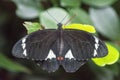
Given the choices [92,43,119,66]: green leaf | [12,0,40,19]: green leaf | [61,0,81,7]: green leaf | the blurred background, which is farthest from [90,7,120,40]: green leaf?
[92,43,119,66]: green leaf

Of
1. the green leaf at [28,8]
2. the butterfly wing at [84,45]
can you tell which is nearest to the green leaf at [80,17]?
the green leaf at [28,8]

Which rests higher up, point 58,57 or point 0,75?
point 58,57

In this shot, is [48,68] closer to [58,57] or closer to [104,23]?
[58,57]

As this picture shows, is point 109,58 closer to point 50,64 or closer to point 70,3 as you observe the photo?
point 50,64


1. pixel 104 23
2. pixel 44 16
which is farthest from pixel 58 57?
pixel 104 23

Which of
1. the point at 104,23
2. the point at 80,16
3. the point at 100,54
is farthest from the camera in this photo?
the point at 104,23

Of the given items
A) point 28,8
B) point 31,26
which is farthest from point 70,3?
point 31,26

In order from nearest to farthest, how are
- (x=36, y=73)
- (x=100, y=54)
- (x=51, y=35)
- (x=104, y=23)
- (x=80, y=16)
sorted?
1. (x=100, y=54)
2. (x=51, y=35)
3. (x=80, y=16)
4. (x=104, y=23)
5. (x=36, y=73)
